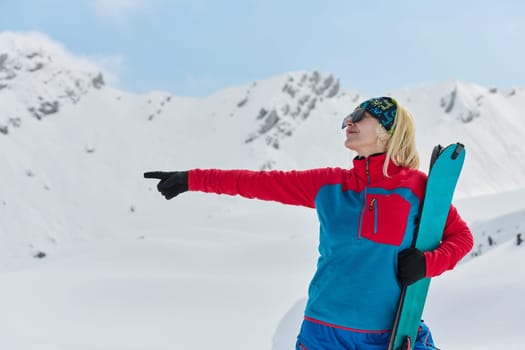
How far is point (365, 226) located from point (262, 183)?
59 centimetres

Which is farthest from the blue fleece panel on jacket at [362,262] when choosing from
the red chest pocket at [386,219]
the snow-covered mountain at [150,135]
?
the snow-covered mountain at [150,135]

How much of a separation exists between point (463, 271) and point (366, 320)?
6.07 metres

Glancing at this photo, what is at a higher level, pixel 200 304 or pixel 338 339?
pixel 200 304

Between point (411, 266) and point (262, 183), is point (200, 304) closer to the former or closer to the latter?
point (262, 183)

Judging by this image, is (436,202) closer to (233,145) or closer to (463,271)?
(463,271)

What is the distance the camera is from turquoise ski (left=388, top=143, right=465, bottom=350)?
1.94 m

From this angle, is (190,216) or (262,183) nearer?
(262,183)

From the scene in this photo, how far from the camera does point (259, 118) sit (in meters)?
30.3

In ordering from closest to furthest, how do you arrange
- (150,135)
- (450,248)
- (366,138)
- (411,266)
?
1. (411,266)
2. (450,248)
3. (366,138)
4. (150,135)

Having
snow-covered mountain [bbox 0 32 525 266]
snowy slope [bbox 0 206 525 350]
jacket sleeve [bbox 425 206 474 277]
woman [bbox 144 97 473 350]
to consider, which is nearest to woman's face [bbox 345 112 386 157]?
woman [bbox 144 97 473 350]

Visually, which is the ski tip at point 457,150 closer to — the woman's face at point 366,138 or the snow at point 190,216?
the woman's face at point 366,138

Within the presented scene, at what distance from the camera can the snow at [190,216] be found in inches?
247

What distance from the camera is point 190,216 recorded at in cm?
2170

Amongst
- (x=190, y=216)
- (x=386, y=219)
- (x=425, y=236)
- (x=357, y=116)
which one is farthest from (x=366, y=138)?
→ (x=190, y=216)
